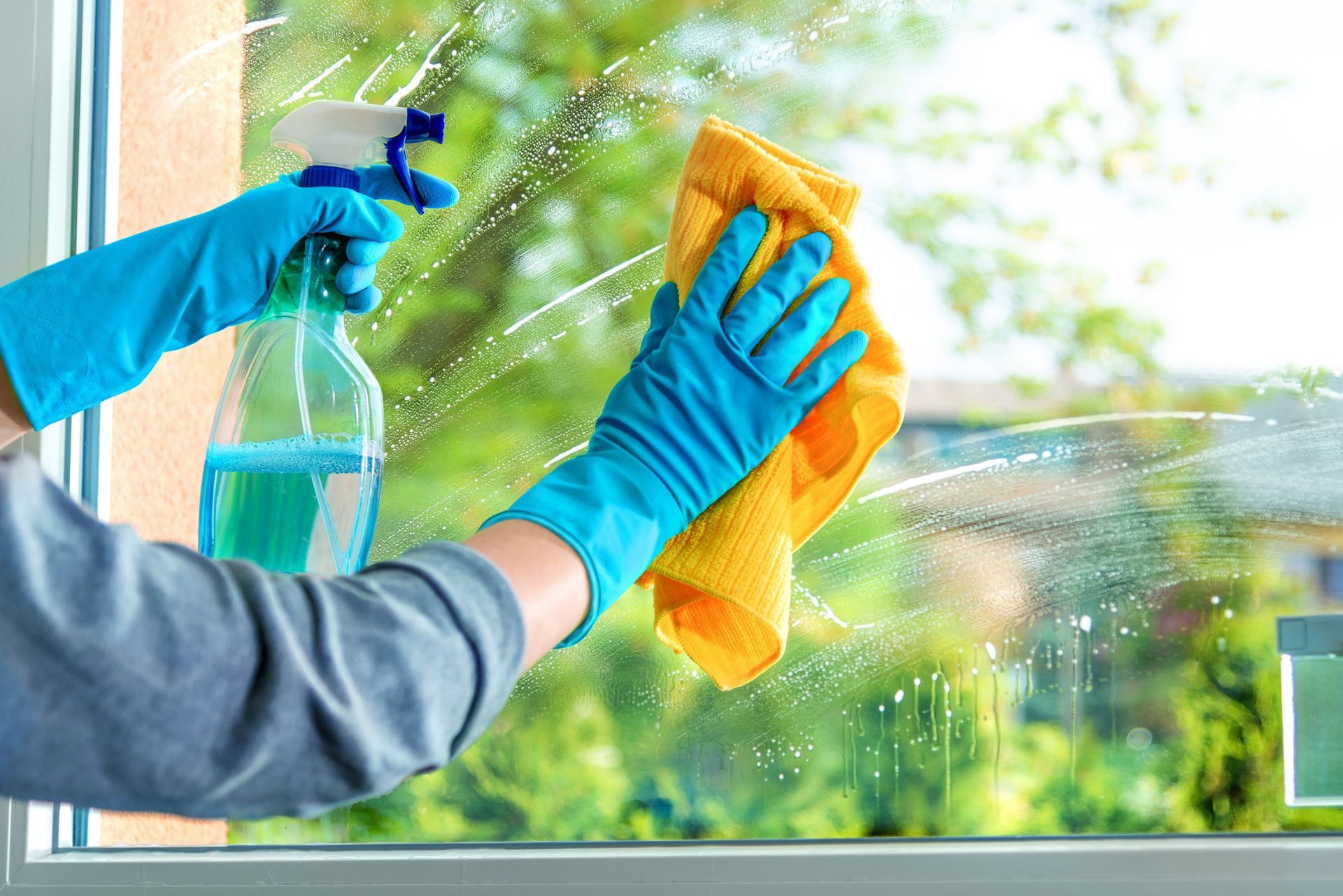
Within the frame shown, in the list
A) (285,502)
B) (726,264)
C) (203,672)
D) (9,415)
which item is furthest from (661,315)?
(9,415)

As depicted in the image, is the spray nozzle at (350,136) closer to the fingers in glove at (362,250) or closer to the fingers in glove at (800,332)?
the fingers in glove at (362,250)

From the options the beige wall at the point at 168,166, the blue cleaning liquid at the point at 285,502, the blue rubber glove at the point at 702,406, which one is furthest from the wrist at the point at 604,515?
the beige wall at the point at 168,166

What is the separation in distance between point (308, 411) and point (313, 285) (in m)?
0.11

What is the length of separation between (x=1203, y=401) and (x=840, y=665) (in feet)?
1.42

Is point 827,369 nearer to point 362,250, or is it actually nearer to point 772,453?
point 772,453

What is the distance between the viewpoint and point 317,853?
3.27ft

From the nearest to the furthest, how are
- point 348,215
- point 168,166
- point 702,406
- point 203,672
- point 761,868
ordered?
point 203,672 < point 702,406 < point 348,215 < point 761,868 < point 168,166

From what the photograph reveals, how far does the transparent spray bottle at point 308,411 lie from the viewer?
79cm

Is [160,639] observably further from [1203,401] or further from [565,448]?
[1203,401]

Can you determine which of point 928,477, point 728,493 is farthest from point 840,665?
point 728,493

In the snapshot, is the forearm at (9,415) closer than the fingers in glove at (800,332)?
No

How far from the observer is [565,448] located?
1.03 m

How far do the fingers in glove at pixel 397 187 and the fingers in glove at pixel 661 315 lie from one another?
0.21m

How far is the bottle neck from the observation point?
839mm
